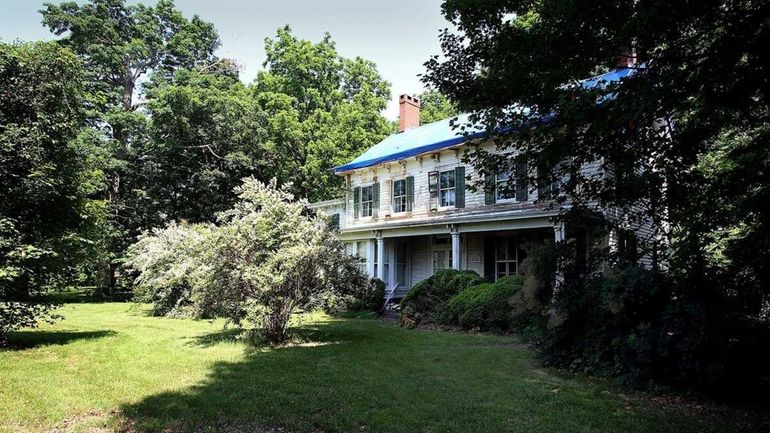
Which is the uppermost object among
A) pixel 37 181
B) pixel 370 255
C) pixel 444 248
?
pixel 37 181

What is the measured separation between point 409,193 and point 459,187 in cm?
290

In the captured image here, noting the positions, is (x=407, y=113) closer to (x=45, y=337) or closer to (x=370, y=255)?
(x=370, y=255)

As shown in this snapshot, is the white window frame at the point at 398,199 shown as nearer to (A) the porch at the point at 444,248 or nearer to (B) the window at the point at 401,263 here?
(A) the porch at the point at 444,248

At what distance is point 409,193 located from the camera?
68.6 feet

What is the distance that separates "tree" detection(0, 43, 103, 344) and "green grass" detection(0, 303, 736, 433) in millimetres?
1331

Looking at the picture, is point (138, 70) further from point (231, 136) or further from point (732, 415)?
point (732, 415)

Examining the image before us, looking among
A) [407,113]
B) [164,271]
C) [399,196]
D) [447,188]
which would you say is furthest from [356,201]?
[164,271]

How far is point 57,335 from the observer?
11188mm

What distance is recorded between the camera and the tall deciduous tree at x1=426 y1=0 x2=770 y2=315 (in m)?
4.86

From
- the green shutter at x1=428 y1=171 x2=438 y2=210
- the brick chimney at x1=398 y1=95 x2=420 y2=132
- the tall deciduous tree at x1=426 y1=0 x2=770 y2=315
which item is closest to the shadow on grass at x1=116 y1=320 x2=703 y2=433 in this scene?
the tall deciduous tree at x1=426 y1=0 x2=770 y2=315

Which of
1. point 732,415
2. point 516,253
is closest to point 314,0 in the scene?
point 732,415

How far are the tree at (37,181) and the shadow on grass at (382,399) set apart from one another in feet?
13.4

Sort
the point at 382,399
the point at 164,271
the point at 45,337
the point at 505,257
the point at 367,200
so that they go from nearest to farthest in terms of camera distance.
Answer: the point at 382,399
the point at 45,337
the point at 164,271
the point at 505,257
the point at 367,200

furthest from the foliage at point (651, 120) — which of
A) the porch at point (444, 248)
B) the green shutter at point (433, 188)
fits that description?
the green shutter at point (433, 188)
